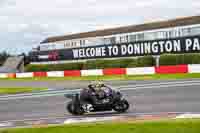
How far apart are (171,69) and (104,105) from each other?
20325 mm

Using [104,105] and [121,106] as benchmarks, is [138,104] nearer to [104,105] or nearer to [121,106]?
[121,106]

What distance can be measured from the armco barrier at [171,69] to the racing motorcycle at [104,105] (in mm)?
18987

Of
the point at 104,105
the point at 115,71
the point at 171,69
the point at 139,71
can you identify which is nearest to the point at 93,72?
the point at 115,71

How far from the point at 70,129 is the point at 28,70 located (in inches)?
1672

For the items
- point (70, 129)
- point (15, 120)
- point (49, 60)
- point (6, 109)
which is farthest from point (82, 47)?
point (70, 129)

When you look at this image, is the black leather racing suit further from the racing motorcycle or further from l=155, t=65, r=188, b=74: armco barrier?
l=155, t=65, r=188, b=74: armco barrier

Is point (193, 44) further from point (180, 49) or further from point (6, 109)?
point (6, 109)

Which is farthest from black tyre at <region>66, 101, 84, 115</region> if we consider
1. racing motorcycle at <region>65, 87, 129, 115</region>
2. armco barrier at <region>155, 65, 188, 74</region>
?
armco barrier at <region>155, 65, 188, 74</region>

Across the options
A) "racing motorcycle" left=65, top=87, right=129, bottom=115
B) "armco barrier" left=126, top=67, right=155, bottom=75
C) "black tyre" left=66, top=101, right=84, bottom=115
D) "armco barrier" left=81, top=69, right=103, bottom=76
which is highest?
"racing motorcycle" left=65, top=87, right=129, bottom=115

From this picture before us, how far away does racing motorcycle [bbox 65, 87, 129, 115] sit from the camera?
1501cm

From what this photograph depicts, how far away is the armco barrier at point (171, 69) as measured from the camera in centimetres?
3362

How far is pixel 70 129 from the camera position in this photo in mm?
11320

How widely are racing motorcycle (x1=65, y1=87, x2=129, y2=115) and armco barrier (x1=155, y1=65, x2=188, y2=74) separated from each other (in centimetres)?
1899

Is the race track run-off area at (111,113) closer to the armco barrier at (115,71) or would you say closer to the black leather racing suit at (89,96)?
the black leather racing suit at (89,96)
